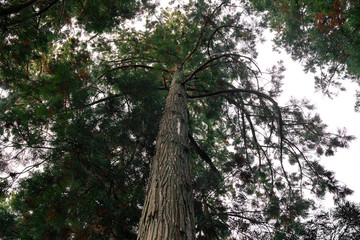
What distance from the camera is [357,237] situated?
2498mm

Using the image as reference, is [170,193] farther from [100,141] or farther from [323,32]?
[323,32]

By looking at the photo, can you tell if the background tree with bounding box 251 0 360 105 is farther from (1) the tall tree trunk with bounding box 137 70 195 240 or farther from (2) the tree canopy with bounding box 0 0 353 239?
(1) the tall tree trunk with bounding box 137 70 195 240

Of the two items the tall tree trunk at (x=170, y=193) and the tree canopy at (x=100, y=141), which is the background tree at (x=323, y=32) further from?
the tall tree trunk at (x=170, y=193)

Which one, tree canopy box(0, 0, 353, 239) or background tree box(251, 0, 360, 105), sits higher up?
background tree box(251, 0, 360, 105)

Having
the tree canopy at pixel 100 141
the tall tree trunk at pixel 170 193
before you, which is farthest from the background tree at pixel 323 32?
the tall tree trunk at pixel 170 193

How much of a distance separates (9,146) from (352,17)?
15.2 feet

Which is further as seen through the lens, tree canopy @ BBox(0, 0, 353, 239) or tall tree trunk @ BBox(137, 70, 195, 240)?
tree canopy @ BBox(0, 0, 353, 239)

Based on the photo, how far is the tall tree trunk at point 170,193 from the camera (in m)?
1.44

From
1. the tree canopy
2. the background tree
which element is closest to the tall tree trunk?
the tree canopy

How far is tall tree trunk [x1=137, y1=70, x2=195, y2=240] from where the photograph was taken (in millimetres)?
1442

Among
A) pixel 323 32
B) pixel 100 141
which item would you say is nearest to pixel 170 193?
pixel 100 141

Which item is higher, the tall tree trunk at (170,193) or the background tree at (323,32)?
the background tree at (323,32)

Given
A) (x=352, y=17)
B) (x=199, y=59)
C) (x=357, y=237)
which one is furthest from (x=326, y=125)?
(x=199, y=59)

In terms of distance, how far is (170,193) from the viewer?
1741mm
